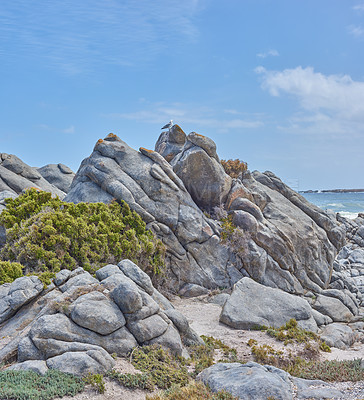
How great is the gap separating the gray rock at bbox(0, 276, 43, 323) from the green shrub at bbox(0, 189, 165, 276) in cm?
219

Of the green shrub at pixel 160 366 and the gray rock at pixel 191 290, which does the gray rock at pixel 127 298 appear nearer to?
the green shrub at pixel 160 366

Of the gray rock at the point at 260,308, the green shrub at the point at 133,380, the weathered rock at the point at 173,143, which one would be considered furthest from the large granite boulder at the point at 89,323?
the weathered rock at the point at 173,143

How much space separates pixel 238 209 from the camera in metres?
26.4

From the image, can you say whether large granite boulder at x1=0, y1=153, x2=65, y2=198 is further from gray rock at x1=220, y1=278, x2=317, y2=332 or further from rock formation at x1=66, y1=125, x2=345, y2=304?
gray rock at x1=220, y1=278, x2=317, y2=332

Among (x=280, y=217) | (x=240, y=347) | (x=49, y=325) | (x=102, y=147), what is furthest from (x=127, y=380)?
(x=280, y=217)

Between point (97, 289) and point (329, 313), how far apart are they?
16527 mm

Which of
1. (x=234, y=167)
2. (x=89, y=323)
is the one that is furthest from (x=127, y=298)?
(x=234, y=167)

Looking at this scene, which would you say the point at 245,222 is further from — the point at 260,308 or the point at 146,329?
the point at 146,329

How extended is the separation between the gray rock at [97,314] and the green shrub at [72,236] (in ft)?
15.5

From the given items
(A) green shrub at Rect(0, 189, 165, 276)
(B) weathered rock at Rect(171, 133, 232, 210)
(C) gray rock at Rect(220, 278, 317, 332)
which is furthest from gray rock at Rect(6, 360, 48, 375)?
(B) weathered rock at Rect(171, 133, 232, 210)

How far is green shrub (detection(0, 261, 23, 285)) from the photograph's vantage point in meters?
14.7

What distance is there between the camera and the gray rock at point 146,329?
12.0m

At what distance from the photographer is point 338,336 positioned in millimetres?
18344

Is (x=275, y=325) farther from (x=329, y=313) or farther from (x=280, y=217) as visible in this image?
(x=280, y=217)
